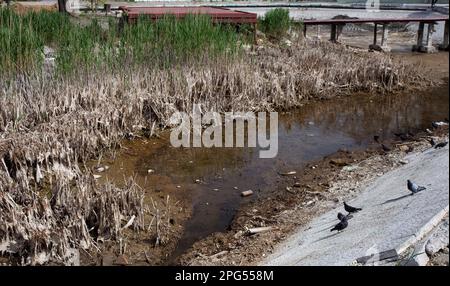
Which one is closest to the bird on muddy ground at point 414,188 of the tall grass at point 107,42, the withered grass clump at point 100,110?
the withered grass clump at point 100,110

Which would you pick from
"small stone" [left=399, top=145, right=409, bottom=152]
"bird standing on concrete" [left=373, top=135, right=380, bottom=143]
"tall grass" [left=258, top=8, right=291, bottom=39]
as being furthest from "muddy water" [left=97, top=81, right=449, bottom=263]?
"tall grass" [left=258, top=8, right=291, bottom=39]

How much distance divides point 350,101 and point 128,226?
287 inches

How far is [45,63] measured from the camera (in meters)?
7.32

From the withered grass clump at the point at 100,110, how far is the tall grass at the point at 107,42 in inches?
7.4

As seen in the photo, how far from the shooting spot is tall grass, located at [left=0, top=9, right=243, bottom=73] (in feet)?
22.3

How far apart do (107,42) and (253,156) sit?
3.08 meters

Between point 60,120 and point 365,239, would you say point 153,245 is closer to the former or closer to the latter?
point 365,239

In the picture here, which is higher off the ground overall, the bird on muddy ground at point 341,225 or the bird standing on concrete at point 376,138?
the bird on muddy ground at point 341,225

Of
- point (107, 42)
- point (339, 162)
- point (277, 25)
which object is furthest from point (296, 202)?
point (277, 25)

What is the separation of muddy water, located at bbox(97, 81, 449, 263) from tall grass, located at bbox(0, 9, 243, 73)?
149cm

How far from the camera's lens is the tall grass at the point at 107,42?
6.80 m

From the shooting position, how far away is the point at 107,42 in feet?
26.2

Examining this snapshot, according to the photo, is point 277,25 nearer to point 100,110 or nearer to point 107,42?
point 107,42

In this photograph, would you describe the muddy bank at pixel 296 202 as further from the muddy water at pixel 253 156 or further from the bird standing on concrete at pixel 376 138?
the bird standing on concrete at pixel 376 138
